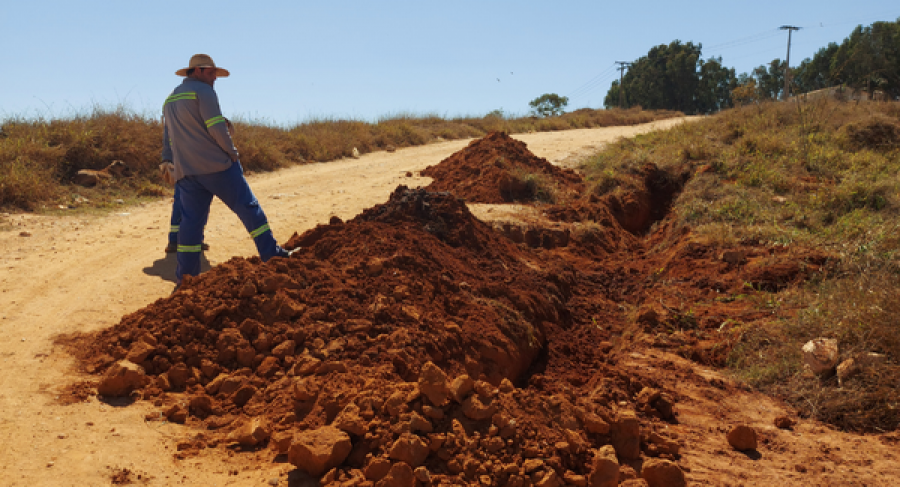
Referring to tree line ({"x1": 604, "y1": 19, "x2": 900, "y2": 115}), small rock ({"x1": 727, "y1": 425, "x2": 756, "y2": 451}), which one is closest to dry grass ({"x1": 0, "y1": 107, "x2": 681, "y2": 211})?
small rock ({"x1": 727, "y1": 425, "x2": 756, "y2": 451})

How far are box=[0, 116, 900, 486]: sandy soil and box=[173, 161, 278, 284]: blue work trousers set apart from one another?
1.68 feet

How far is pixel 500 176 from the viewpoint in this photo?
958 cm

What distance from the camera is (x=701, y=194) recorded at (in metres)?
8.77

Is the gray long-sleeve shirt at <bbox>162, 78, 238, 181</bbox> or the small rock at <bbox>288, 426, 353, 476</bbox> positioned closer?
the small rock at <bbox>288, 426, 353, 476</bbox>

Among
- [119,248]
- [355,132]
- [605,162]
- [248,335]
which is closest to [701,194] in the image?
[605,162]

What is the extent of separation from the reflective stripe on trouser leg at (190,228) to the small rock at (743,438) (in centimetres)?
430

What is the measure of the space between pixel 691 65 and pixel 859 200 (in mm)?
35918

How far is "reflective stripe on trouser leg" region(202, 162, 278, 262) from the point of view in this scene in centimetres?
521

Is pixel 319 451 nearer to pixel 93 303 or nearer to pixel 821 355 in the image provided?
pixel 93 303

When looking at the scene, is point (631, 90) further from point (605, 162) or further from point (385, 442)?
point (385, 442)

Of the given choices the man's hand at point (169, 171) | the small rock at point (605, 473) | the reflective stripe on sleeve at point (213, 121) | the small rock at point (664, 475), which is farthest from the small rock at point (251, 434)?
the man's hand at point (169, 171)

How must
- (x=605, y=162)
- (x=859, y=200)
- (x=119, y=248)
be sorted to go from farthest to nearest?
(x=605, y=162), (x=859, y=200), (x=119, y=248)

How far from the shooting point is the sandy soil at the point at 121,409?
9.29 ft

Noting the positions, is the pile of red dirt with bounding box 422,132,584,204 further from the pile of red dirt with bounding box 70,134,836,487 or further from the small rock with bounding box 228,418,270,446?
the small rock with bounding box 228,418,270,446
